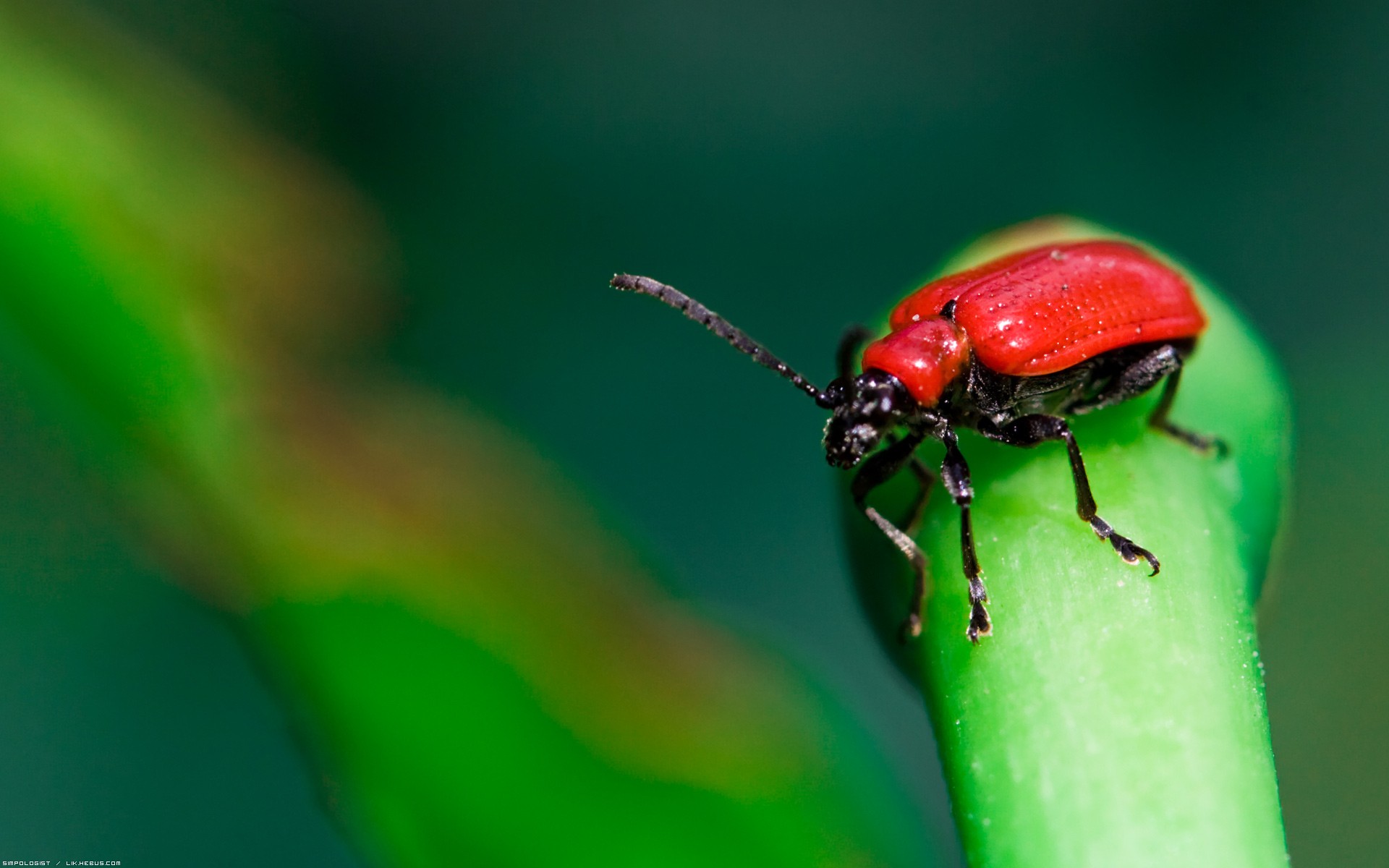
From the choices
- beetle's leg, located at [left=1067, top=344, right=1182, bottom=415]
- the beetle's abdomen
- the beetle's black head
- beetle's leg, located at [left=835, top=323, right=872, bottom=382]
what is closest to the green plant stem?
beetle's leg, located at [left=1067, top=344, right=1182, bottom=415]

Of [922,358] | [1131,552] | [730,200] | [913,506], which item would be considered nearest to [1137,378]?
[922,358]

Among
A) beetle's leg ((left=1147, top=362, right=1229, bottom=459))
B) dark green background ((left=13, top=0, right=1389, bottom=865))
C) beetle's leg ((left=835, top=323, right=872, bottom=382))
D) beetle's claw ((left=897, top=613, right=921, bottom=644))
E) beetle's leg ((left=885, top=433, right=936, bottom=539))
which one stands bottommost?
beetle's claw ((left=897, top=613, right=921, bottom=644))

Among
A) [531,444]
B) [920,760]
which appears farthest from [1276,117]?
[531,444]

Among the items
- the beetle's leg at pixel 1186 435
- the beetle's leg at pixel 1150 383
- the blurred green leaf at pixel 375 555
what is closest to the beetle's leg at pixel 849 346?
the beetle's leg at pixel 1150 383

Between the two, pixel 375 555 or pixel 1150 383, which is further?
pixel 375 555

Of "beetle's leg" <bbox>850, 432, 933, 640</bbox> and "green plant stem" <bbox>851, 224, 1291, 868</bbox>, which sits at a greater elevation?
→ "beetle's leg" <bbox>850, 432, 933, 640</bbox>

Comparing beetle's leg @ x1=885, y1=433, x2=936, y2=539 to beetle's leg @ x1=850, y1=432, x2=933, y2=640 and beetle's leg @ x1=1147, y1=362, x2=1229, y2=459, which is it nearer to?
beetle's leg @ x1=850, y1=432, x2=933, y2=640

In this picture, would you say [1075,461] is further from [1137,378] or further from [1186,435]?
[1137,378]

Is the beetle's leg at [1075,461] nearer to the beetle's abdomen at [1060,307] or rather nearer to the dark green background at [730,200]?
the beetle's abdomen at [1060,307]
